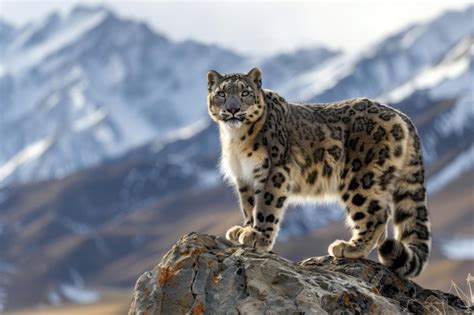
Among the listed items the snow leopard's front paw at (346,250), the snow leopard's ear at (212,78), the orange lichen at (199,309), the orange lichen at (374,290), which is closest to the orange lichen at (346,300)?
the orange lichen at (374,290)

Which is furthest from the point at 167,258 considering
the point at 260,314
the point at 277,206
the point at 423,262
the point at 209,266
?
the point at 423,262

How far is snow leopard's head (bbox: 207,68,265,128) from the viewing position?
22172 millimetres

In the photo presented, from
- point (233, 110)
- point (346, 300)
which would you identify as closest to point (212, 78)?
point (233, 110)

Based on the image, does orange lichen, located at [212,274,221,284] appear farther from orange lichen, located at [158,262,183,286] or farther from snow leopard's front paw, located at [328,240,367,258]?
snow leopard's front paw, located at [328,240,367,258]

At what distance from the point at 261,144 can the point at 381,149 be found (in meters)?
2.37

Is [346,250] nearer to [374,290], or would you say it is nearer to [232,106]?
[374,290]

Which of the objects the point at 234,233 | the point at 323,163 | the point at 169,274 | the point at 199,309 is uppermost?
the point at 323,163

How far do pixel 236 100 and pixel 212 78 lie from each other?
1106mm

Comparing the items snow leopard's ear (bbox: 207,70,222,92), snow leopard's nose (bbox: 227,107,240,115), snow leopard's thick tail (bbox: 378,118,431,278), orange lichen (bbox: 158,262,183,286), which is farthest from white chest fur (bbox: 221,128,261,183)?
orange lichen (bbox: 158,262,183,286)

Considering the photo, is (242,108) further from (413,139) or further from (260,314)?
(260,314)

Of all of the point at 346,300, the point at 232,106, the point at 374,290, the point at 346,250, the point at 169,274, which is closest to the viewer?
the point at 346,300

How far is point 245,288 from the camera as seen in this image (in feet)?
58.4

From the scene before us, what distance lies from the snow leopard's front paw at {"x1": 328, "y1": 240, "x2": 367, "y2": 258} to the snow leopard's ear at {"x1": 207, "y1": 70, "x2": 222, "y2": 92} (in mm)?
4108

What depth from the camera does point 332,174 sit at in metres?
22.7
